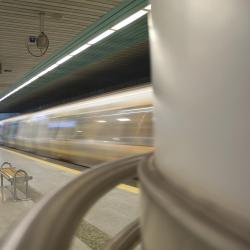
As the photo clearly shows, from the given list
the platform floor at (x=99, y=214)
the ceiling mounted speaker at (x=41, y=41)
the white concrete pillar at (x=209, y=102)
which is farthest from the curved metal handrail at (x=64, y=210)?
the ceiling mounted speaker at (x=41, y=41)

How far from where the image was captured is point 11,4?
239 inches

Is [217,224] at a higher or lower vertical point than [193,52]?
lower

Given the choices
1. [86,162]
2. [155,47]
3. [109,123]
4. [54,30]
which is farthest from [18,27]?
[155,47]

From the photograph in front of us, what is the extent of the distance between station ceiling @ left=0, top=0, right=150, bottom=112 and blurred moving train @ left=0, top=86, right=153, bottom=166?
1229 mm

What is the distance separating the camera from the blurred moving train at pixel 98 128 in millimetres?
7082

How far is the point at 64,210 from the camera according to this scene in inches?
26.3

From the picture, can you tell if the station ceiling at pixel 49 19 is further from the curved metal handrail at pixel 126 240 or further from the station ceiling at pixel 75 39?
the curved metal handrail at pixel 126 240

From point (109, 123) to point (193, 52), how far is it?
7950mm

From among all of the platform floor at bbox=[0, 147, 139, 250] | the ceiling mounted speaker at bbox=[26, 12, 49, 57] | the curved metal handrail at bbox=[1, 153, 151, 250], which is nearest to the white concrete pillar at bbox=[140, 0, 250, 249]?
the curved metal handrail at bbox=[1, 153, 151, 250]

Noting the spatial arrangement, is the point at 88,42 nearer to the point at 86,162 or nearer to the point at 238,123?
the point at 86,162

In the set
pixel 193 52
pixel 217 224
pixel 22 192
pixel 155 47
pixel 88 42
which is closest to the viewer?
pixel 217 224

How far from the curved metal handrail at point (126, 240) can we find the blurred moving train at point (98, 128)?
215 inches

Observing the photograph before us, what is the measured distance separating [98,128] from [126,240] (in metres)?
8.06

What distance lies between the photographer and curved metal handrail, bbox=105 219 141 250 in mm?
1054
